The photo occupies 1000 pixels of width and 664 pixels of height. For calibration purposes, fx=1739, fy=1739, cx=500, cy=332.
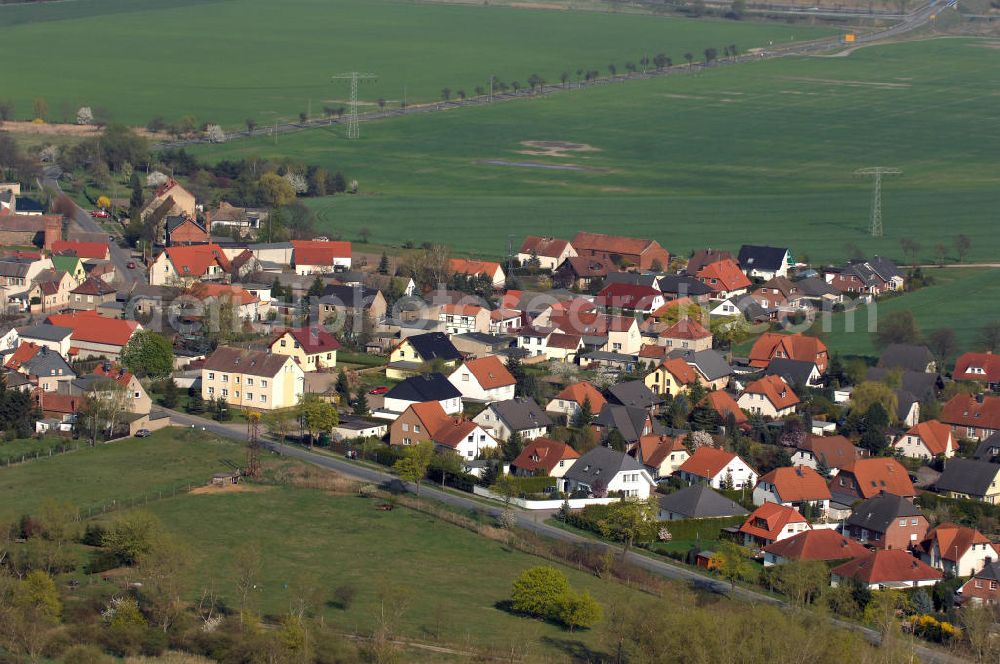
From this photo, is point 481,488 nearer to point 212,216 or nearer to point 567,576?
point 567,576

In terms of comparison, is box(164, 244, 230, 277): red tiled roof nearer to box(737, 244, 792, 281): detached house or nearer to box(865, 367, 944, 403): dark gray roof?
box(737, 244, 792, 281): detached house

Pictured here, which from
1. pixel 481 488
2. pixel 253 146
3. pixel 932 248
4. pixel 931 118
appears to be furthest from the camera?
pixel 931 118

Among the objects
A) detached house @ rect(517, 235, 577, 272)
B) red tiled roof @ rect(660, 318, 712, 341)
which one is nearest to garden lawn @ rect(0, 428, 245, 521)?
red tiled roof @ rect(660, 318, 712, 341)

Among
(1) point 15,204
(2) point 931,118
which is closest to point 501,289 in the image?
(1) point 15,204

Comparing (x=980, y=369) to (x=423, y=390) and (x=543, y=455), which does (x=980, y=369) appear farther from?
(x=423, y=390)

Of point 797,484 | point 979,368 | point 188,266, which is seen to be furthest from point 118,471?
point 979,368
